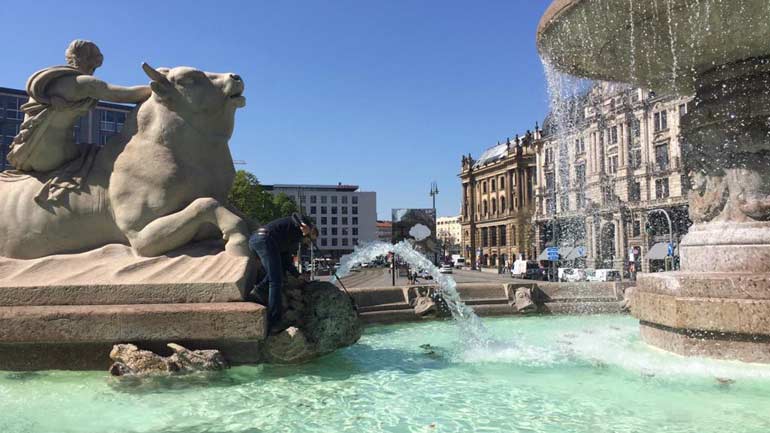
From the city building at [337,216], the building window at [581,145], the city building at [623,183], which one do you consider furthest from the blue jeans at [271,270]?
the city building at [337,216]

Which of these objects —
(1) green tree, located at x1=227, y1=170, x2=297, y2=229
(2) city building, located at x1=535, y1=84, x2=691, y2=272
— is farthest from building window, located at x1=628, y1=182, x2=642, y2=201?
(1) green tree, located at x1=227, y1=170, x2=297, y2=229

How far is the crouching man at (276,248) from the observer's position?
5.25 meters

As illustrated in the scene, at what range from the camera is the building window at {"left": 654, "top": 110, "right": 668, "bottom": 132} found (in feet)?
177

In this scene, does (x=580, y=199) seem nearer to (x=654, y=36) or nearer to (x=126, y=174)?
(x=654, y=36)

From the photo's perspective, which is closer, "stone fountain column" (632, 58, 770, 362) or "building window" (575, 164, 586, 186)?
"stone fountain column" (632, 58, 770, 362)

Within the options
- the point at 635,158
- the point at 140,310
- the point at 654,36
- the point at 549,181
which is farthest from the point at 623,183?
the point at 140,310

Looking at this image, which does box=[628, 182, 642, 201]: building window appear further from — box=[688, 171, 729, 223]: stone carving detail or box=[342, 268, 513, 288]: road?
box=[688, 171, 729, 223]: stone carving detail

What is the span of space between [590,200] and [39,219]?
2110 inches

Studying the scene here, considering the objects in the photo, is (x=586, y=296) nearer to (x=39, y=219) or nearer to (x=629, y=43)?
(x=629, y=43)

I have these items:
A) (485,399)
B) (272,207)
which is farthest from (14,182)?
(272,207)

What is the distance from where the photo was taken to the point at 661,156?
180 ft

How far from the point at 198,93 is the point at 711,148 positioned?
18.7 ft

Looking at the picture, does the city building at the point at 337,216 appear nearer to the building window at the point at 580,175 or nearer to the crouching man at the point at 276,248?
the building window at the point at 580,175

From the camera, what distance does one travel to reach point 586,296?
1080cm
